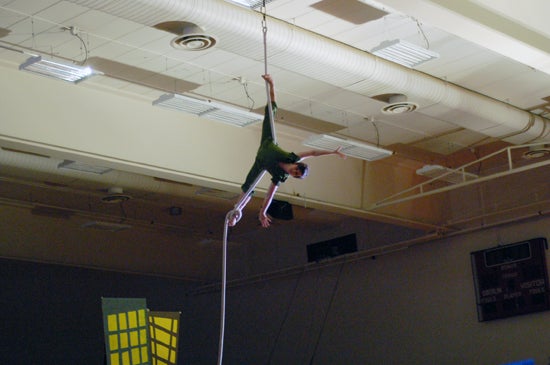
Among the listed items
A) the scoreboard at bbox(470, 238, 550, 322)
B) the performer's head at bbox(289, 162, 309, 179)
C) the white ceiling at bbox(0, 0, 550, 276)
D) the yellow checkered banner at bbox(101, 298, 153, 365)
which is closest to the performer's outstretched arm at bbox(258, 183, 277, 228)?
the performer's head at bbox(289, 162, 309, 179)

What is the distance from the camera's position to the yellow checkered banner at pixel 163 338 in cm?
936

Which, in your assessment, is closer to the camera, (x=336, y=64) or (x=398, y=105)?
(x=336, y=64)

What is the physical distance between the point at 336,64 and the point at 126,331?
12.1 ft

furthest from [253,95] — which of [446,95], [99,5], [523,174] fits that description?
[523,174]

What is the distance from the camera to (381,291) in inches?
560

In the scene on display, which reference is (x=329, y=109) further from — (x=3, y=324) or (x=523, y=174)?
(x=3, y=324)

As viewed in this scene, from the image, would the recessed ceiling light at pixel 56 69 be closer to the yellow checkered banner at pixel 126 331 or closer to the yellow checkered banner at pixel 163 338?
the yellow checkered banner at pixel 126 331

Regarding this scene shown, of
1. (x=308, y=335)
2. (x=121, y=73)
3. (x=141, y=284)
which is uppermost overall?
(x=121, y=73)

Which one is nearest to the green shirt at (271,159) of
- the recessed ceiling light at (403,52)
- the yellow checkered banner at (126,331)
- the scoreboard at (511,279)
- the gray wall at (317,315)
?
the recessed ceiling light at (403,52)

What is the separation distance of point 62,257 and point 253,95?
20.2 feet

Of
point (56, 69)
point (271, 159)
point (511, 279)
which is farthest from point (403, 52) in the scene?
point (511, 279)

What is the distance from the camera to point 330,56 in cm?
825

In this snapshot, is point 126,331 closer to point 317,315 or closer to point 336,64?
point 336,64

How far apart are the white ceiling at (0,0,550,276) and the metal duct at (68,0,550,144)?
0.01 metres
